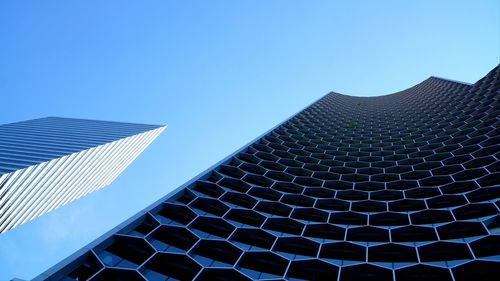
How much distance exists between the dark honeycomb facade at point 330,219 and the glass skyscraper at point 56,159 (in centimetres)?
5097

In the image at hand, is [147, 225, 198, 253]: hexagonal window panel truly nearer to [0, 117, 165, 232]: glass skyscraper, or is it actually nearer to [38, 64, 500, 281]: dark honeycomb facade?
[38, 64, 500, 281]: dark honeycomb facade

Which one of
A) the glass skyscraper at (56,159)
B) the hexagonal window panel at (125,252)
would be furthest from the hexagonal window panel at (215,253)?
the glass skyscraper at (56,159)

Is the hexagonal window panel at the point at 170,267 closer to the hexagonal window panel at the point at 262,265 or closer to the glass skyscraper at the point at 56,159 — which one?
the hexagonal window panel at the point at 262,265

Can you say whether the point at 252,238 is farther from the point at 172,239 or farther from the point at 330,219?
the point at 330,219

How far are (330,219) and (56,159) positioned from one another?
68.9 meters

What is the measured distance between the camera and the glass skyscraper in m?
72.6

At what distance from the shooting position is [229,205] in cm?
2916

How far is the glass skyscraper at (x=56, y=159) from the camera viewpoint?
238ft

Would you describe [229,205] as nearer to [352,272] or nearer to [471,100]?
[352,272]

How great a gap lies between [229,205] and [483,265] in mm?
16567

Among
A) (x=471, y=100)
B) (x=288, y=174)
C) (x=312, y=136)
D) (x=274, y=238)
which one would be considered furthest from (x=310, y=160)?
(x=471, y=100)

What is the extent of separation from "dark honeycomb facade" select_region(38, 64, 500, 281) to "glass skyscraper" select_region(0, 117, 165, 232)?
50975 mm

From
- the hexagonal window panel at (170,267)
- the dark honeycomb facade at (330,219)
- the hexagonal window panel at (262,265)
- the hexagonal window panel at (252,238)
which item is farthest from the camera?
the hexagonal window panel at (252,238)

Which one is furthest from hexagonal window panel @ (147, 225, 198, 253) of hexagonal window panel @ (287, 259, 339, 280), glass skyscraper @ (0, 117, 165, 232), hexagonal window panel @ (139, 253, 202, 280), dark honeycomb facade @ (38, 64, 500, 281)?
glass skyscraper @ (0, 117, 165, 232)
